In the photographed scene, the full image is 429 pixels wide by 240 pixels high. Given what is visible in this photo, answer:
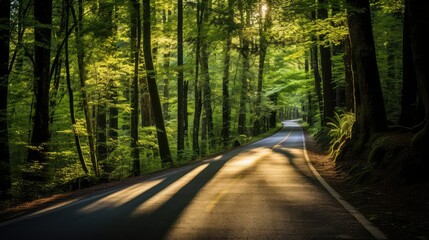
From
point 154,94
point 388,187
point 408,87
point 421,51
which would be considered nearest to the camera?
point 421,51

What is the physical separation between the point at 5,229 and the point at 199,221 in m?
3.28

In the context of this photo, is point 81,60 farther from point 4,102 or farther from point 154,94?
point 4,102

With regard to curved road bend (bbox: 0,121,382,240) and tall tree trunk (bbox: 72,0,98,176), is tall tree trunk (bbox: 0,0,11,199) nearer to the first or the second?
curved road bend (bbox: 0,121,382,240)

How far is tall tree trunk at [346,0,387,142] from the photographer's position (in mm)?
12414

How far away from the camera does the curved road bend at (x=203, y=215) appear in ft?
18.7

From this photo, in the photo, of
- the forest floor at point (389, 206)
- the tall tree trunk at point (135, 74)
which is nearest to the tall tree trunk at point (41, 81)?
the forest floor at point (389, 206)

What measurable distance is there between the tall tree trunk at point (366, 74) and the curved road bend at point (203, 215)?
134 inches

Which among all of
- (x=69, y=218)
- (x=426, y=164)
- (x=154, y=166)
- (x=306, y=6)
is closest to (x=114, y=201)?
(x=69, y=218)

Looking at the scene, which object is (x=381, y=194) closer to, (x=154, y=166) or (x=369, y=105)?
(x=369, y=105)

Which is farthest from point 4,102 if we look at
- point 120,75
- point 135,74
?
point 120,75

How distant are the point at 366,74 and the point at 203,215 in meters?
8.58

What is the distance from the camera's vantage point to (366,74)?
499 inches

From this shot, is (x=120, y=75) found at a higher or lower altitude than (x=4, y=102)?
higher

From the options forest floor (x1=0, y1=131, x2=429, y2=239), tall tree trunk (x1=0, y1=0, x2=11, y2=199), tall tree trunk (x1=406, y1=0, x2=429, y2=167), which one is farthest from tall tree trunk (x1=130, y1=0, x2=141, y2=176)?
tall tree trunk (x1=406, y1=0, x2=429, y2=167)
